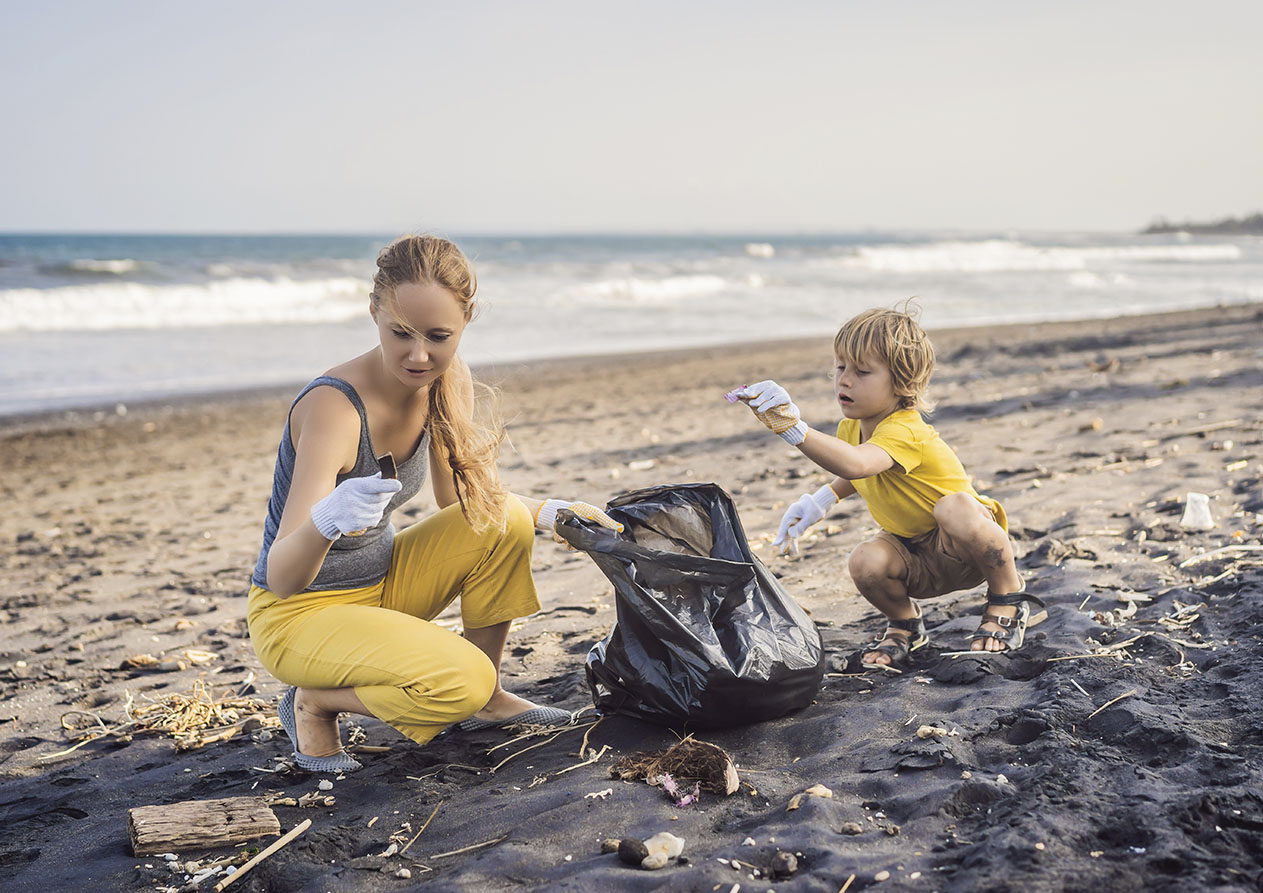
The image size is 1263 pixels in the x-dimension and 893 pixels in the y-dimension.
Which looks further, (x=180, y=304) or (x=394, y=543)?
(x=180, y=304)

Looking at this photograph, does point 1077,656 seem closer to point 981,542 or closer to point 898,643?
point 981,542

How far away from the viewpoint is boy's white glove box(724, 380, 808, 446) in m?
2.61

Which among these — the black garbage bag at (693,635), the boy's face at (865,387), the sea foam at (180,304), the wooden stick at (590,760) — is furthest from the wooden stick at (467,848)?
the sea foam at (180,304)

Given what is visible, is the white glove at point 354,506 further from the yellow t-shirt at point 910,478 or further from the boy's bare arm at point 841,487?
the boy's bare arm at point 841,487

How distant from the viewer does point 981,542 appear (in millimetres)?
2791

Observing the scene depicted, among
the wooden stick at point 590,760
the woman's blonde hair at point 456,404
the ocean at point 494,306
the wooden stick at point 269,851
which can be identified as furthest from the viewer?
the ocean at point 494,306

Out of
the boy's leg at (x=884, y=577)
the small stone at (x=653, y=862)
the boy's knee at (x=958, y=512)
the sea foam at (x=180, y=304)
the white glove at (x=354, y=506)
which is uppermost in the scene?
the sea foam at (x=180, y=304)

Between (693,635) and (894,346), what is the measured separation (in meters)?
1.06

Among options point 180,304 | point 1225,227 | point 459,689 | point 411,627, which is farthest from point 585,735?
point 1225,227

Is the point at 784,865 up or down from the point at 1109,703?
down

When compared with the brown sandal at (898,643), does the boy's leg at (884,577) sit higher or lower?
higher

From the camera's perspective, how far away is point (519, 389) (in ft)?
34.0

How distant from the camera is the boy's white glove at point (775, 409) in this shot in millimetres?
2607

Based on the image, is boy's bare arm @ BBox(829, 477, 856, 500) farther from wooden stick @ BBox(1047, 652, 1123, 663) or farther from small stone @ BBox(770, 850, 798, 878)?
small stone @ BBox(770, 850, 798, 878)
